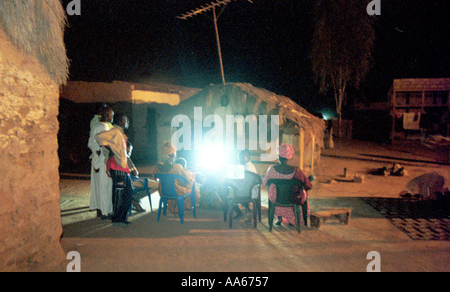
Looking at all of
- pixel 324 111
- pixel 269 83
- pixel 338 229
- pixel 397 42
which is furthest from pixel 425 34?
pixel 338 229

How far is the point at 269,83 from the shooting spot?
89.8 ft

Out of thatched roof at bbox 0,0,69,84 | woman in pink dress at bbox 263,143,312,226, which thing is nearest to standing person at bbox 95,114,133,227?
thatched roof at bbox 0,0,69,84

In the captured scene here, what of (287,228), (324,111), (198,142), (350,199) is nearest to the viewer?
(287,228)

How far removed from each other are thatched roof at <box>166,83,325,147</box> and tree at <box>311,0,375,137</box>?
509 inches

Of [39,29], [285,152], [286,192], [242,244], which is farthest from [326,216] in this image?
[39,29]

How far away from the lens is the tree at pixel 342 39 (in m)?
21.0

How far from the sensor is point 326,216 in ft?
16.7

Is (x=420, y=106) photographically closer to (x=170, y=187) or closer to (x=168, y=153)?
(x=168, y=153)

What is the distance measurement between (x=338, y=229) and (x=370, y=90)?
2546cm

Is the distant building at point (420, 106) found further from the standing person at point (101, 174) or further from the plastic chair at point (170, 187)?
the standing person at point (101, 174)

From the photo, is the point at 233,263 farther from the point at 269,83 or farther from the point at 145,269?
the point at 269,83

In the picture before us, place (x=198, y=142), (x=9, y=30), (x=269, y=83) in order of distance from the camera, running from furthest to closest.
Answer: (x=269, y=83) < (x=198, y=142) < (x=9, y=30)

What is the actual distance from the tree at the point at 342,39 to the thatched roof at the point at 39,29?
2103 cm

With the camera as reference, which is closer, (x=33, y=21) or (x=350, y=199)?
(x=33, y=21)
